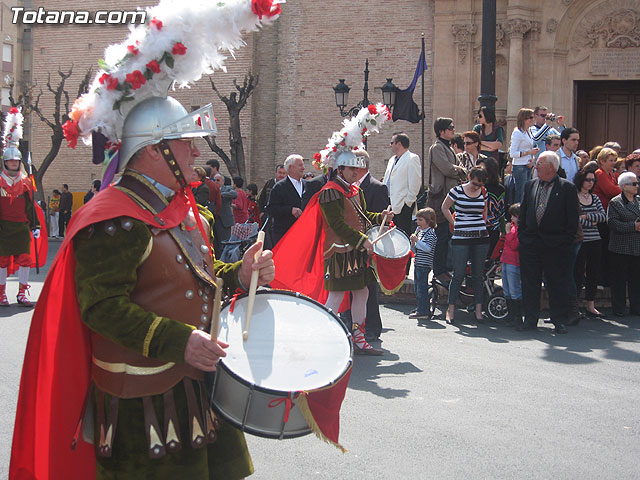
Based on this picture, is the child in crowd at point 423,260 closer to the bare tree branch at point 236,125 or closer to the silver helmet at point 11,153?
the silver helmet at point 11,153

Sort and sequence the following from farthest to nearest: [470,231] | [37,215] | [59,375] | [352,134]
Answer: [37,215] < [470,231] < [352,134] < [59,375]

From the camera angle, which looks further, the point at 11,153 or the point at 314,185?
the point at 11,153

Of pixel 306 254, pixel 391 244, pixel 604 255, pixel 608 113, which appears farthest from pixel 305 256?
pixel 608 113

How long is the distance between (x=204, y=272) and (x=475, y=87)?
25.0 m

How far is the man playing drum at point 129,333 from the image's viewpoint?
115 inches

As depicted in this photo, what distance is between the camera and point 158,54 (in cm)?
311

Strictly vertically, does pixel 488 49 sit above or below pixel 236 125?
below

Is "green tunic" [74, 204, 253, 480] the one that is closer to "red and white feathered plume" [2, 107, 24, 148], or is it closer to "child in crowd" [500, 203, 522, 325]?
"child in crowd" [500, 203, 522, 325]

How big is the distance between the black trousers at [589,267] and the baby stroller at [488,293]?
1047 mm

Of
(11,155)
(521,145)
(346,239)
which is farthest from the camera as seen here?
(521,145)

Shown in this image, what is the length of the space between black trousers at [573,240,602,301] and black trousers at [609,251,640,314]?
0.75ft

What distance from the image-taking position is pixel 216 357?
2.89 meters

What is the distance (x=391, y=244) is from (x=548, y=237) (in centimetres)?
244

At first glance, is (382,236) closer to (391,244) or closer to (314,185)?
(391,244)
